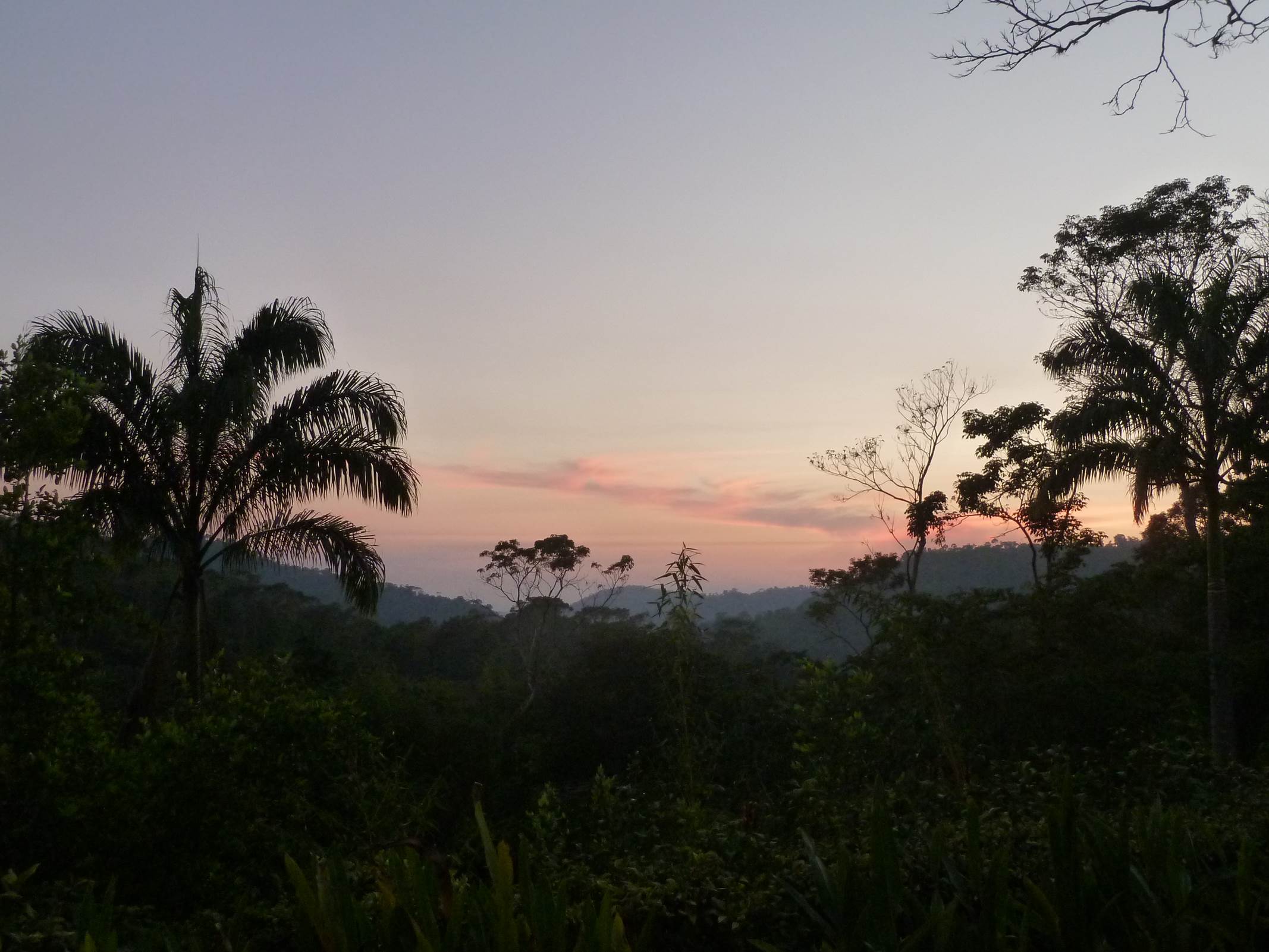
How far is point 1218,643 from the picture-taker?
13031 mm

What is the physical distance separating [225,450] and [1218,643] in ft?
40.9

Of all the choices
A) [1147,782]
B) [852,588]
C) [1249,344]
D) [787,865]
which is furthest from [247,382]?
[1249,344]

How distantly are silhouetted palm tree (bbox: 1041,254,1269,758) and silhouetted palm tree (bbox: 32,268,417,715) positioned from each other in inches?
367

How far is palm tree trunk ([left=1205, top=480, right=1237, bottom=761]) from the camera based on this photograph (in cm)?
1258

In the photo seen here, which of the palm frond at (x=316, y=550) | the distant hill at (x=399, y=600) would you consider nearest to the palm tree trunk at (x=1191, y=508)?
the palm frond at (x=316, y=550)

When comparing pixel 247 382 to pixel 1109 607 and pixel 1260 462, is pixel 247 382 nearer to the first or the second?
pixel 1109 607

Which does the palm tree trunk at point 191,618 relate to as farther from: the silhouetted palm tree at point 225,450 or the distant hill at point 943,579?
the distant hill at point 943,579

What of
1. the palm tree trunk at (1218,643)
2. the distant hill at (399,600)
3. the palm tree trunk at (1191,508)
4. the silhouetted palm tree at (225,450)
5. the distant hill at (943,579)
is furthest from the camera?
the distant hill at (399,600)

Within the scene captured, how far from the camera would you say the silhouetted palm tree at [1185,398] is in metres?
12.7

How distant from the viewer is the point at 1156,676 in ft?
41.4

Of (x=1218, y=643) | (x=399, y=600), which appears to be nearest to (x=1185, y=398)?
(x=1218, y=643)

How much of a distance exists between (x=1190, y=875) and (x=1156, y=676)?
36.0ft

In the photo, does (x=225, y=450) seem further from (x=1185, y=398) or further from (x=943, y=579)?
(x=943, y=579)

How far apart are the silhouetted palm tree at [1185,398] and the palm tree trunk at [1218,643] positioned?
16mm
